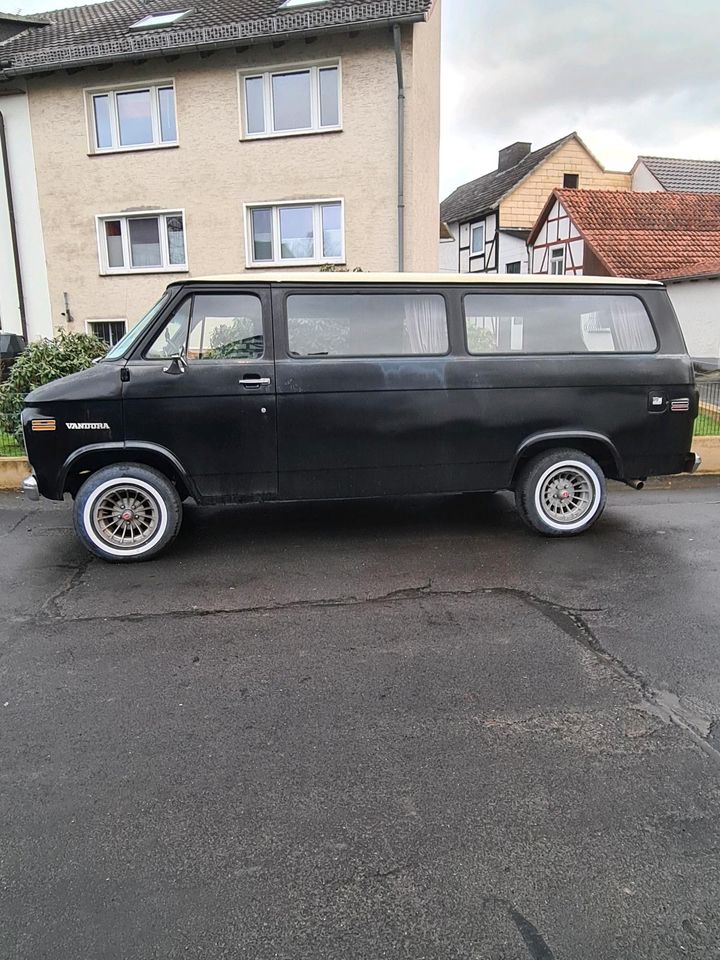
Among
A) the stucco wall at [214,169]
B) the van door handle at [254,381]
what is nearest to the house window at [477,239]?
the stucco wall at [214,169]

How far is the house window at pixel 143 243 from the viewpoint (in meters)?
16.5

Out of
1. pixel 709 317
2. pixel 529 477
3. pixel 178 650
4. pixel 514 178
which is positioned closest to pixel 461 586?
pixel 529 477

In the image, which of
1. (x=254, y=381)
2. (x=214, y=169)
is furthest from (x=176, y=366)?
(x=214, y=169)

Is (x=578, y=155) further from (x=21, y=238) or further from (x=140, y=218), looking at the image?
(x=21, y=238)

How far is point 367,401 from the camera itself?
536 cm

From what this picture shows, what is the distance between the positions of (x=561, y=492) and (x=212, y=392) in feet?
9.96

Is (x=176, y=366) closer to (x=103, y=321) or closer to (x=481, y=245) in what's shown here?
(x=103, y=321)

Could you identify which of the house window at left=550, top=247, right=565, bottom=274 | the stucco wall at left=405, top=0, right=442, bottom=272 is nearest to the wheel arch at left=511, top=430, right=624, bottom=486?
the stucco wall at left=405, top=0, right=442, bottom=272

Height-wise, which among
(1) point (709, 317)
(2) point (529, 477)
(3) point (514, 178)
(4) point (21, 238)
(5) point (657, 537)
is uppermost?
(3) point (514, 178)

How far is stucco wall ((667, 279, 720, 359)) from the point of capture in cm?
1580

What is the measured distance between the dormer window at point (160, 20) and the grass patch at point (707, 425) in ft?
50.6

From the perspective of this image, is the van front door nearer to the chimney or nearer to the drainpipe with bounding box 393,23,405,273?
the drainpipe with bounding box 393,23,405,273

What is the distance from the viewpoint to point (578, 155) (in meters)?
32.4

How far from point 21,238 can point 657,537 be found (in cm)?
1717
